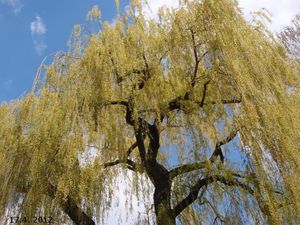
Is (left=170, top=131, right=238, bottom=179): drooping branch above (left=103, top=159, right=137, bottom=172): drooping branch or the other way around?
the other way around

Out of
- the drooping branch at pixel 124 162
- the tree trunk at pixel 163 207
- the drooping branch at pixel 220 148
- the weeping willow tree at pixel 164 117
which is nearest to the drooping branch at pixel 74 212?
the weeping willow tree at pixel 164 117

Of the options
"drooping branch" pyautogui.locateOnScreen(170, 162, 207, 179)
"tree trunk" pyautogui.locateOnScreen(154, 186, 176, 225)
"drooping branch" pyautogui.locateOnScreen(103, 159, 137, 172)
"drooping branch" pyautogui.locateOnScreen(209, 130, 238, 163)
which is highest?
"drooping branch" pyautogui.locateOnScreen(103, 159, 137, 172)

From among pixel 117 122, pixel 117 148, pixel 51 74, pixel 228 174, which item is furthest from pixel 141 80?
pixel 228 174

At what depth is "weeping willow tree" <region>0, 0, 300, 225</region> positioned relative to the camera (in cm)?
395

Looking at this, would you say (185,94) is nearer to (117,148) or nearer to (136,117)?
(136,117)

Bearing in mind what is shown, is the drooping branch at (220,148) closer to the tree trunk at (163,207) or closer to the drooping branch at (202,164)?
the drooping branch at (202,164)

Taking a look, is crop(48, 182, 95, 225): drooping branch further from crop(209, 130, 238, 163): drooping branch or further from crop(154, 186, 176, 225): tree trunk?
crop(209, 130, 238, 163): drooping branch

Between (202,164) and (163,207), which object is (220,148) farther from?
(163,207)

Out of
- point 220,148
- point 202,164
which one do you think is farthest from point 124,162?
point 220,148

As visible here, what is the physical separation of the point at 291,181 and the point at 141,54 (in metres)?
2.41

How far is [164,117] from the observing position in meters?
4.98

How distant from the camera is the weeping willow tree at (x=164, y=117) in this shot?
3.95 metres

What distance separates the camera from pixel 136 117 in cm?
430

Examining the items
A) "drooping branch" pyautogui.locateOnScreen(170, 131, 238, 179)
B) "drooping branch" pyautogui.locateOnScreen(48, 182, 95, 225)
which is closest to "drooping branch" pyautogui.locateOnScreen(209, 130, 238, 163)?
"drooping branch" pyautogui.locateOnScreen(170, 131, 238, 179)
